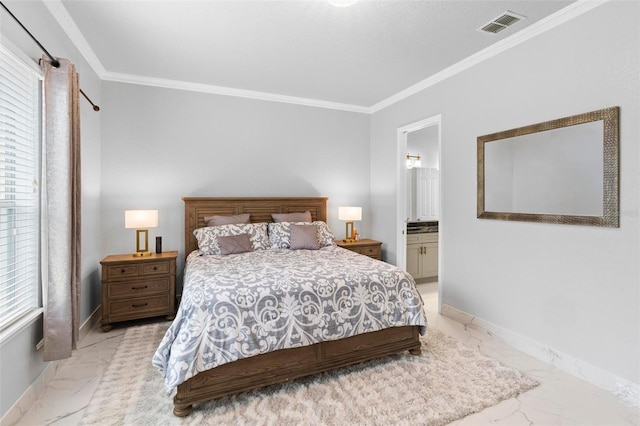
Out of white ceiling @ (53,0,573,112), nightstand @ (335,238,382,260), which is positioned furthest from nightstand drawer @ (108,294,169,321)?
white ceiling @ (53,0,573,112)

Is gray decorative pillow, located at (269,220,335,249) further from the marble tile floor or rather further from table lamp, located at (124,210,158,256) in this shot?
the marble tile floor

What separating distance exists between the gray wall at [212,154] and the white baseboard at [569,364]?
232 cm

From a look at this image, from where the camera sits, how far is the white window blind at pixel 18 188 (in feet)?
5.91

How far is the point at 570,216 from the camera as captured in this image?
2402 millimetres

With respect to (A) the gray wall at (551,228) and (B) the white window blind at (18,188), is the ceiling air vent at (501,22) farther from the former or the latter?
(B) the white window blind at (18,188)

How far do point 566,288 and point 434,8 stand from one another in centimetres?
239

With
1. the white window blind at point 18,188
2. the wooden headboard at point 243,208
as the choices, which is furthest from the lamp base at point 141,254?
the white window blind at point 18,188

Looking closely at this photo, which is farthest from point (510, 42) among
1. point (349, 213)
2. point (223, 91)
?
point (223, 91)

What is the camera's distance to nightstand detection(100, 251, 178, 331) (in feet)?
10.3

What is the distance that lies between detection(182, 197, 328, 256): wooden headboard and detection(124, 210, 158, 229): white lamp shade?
0.49m

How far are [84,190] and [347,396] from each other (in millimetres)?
3029

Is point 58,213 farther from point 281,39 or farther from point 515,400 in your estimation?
point 515,400

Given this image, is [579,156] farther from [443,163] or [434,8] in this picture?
[434,8]

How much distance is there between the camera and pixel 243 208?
161 inches
